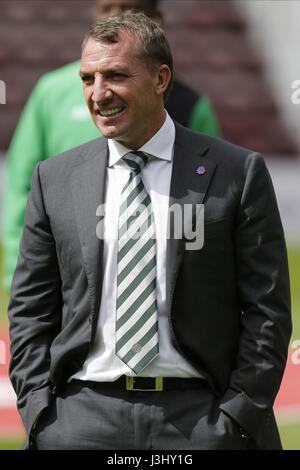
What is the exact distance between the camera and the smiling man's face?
321 centimetres

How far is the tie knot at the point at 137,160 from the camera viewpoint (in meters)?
3.33

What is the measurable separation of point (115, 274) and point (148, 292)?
11cm

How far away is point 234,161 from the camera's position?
3.33 m

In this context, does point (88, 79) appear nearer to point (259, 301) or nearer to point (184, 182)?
point (184, 182)

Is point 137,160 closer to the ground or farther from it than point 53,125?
farther from it

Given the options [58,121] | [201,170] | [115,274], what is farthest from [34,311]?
[58,121]

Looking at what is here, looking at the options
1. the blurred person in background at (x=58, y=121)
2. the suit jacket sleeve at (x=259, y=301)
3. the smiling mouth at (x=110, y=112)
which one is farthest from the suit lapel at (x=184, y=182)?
the blurred person in background at (x=58, y=121)

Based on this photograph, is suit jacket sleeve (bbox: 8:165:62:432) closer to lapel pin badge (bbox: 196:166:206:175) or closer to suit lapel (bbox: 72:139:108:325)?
suit lapel (bbox: 72:139:108:325)

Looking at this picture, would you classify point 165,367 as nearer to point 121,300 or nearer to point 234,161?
point 121,300

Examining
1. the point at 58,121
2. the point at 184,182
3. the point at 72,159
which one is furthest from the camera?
the point at 58,121

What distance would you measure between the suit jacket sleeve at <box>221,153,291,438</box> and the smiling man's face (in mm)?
368

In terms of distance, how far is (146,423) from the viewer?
10.4ft

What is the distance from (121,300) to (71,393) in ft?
1.00

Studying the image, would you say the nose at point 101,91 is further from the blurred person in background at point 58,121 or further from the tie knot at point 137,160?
the blurred person in background at point 58,121
